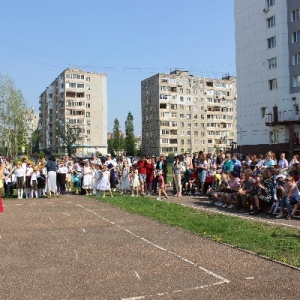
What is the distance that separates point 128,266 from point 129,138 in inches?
4650

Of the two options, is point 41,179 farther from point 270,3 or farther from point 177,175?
point 270,3

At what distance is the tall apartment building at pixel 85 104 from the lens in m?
116

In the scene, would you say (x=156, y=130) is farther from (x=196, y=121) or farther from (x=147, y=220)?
(x=147, y=220)

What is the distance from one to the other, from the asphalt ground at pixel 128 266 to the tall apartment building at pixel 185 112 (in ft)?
338

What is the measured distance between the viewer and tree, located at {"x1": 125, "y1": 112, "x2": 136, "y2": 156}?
4897 inches

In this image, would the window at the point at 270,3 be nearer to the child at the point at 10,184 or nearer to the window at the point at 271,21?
the window at the point at 271,21

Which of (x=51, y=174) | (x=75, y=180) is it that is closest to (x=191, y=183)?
(x=75, y=180)

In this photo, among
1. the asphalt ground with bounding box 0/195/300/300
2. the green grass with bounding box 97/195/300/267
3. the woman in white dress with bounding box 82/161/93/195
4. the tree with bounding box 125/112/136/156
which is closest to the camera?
the asphalt ground with bounding box 0/195/300/300

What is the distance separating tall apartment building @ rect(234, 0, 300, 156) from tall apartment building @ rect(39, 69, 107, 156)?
6427cm

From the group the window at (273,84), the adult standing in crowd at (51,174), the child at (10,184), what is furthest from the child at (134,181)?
the window at (273,84)

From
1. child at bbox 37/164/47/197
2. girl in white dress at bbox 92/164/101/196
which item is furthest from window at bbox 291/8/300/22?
child at bbox 37/164/47/197

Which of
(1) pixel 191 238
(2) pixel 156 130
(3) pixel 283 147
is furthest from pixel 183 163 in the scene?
(2) pixel 156 130

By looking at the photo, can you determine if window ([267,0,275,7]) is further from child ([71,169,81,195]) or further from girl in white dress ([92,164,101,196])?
girl in white dress ([92,164,101,196])

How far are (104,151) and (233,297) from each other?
11665 centimetres
